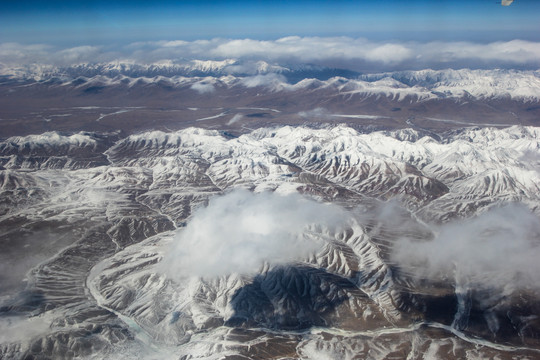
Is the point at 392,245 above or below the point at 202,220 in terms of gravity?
below

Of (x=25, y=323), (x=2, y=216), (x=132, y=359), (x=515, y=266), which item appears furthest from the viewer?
(x=2, y=216)

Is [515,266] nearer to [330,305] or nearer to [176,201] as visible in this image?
[330,305]

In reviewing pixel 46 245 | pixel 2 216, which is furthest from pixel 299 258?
pixel 2 216

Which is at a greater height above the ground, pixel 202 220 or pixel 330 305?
pixel 202 220

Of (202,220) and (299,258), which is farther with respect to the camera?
(202,220)

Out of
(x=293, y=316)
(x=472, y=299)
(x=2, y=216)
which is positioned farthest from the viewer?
(x=2, y=216)

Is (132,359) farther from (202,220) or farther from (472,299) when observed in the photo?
(472,299)

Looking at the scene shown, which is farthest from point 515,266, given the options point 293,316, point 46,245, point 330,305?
point 46,245

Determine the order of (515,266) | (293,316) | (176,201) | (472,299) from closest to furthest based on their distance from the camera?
(293,316) < (472,299) < (515,266) < (176,201)

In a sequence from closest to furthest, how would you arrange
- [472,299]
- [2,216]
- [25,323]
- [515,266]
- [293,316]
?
[25,323], [293,316], [472,299], [515,266], [2,216]
